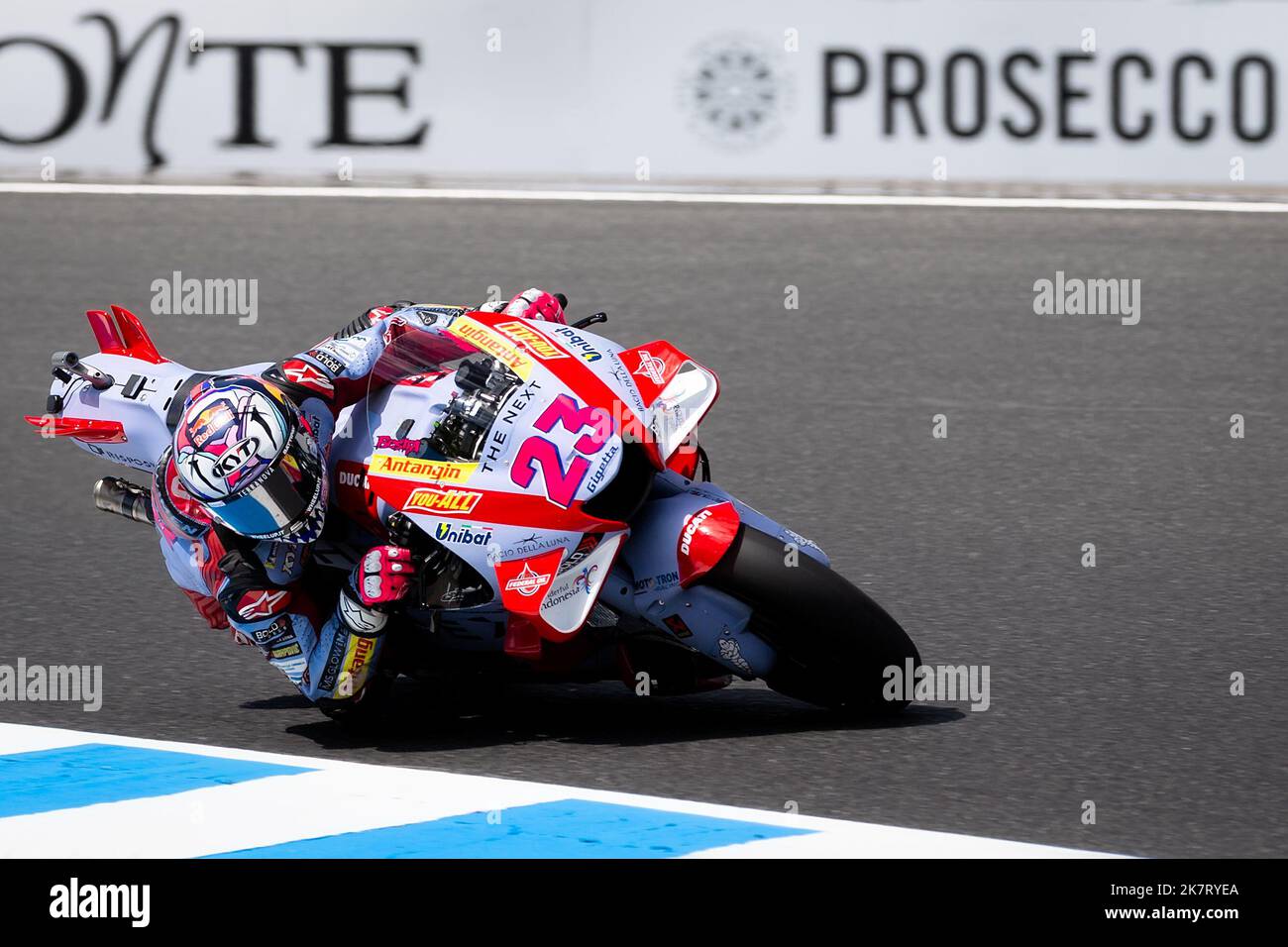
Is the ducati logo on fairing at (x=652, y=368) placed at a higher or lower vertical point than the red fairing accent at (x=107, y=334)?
lower

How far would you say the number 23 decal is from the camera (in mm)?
5203

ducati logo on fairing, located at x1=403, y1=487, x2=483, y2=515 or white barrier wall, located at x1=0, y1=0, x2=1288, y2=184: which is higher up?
white barrier wall, located at x1=0, y1=0, x2=1288, y2=184

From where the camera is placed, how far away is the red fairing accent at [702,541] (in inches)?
207

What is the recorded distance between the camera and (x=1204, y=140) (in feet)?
45.3

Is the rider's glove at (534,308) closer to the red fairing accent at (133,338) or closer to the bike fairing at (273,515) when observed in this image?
the bike fairing at (273,515)

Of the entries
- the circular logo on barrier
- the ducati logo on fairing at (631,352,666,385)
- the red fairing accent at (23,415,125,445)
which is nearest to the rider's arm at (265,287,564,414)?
the ducati logo on fairing at (631,352,666,385)

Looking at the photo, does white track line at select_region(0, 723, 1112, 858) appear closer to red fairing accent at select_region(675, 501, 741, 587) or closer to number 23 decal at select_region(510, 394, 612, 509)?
red fairing accent at select_region(675, 501, 741, 587)

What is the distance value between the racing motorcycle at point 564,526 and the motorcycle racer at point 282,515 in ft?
0.33

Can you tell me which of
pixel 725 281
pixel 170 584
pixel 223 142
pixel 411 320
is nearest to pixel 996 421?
pixel 725 281

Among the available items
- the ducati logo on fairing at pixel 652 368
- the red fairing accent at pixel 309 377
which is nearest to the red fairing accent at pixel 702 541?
the ducati logo on fairing at pixel 652 368

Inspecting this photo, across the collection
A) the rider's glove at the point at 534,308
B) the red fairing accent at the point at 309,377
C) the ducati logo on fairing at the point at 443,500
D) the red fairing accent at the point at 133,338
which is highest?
the rider's glove at the point at 534,308

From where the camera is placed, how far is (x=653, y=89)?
46.1ft

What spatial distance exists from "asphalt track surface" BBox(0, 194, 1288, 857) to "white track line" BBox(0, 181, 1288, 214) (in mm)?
181

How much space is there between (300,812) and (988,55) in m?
9.85
